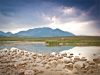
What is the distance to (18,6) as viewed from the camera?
6.22m

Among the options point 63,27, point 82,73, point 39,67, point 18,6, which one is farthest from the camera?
point 63,27

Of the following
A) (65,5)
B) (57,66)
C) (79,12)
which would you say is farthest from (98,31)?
(57,66)

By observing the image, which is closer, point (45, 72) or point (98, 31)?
point (45, 72)

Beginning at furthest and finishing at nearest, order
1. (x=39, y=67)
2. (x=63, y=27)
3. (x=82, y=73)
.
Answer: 1. (x=63, y=27)
2. (x=39, y=67)
3. (x=82, y=73)

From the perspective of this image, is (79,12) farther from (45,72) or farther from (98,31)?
(45,72)

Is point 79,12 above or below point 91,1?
below

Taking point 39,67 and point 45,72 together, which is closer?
point 45,72

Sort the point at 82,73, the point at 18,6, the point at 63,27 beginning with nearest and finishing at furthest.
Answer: the point at 82,73, the point at 18,6, the point at 63,27

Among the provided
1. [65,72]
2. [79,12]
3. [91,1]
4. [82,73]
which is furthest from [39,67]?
[91,1]

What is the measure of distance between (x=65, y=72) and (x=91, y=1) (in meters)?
3.30

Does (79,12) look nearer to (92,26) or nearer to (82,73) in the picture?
(92,26)

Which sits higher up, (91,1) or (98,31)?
(91,1)

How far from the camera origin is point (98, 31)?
659cm

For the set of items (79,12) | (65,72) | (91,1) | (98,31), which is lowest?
(65,72)
